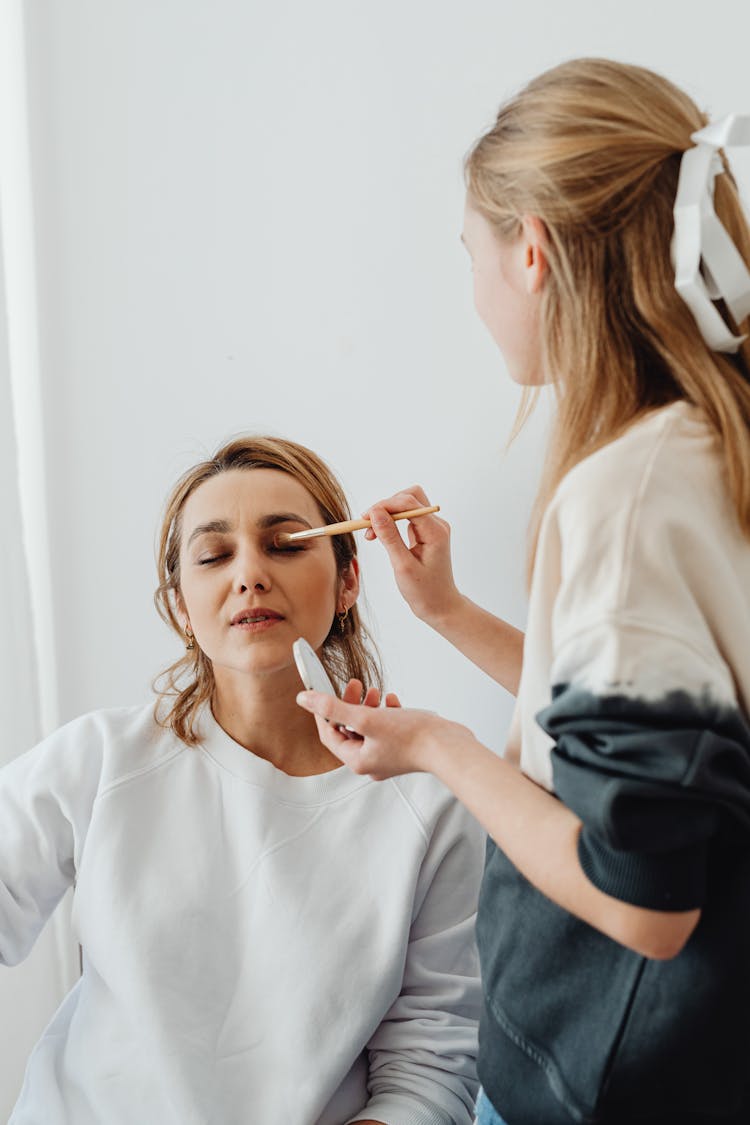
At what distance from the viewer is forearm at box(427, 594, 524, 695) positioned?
1320mm

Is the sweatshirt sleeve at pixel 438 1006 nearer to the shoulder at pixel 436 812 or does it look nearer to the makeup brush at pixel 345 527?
the shoulder at pixel 436 812

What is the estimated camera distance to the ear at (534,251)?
3.03 feet

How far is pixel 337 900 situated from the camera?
1290mm

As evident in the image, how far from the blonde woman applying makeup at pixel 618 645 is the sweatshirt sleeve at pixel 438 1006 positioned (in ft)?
0.83

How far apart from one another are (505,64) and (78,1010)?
1192 mm

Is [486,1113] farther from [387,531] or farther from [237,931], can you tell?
[387,531]

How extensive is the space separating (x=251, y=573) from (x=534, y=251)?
0.53m

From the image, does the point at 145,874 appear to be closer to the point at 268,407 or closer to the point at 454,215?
the point at 268,407

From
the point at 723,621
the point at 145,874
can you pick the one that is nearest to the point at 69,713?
the point at 145,874

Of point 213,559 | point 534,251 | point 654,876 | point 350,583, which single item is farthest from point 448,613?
point 654,876

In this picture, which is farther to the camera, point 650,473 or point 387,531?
point 387,531

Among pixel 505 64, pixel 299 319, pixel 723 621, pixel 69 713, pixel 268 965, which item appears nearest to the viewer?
pixel 723 621

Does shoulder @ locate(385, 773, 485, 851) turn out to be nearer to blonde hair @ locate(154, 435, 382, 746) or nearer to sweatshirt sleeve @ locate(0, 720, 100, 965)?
blonde hair @ locate(154, 435, 382, 746)

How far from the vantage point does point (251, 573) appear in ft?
4.34
